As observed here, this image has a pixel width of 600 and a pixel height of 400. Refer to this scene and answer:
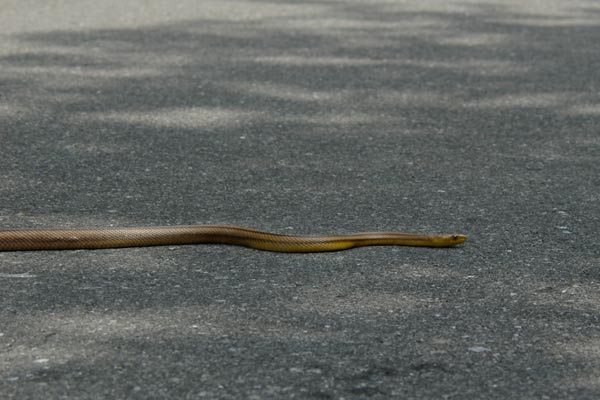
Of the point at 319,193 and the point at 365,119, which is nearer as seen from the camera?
the point at 319,193

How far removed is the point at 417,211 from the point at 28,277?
7.18 feet

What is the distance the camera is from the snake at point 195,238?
17.6 ft

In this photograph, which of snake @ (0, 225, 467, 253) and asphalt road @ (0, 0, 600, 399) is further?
snake @ (0, 225, 467, 253)

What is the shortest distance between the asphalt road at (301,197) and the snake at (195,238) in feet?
0.20

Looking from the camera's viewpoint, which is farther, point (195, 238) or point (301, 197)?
point (301, 197)

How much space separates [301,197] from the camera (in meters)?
6.41

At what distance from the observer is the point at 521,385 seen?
13.2 ft

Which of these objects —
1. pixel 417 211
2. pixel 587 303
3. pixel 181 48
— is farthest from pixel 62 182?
pixel 181 48

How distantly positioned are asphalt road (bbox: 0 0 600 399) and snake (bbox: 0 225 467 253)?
6 cm

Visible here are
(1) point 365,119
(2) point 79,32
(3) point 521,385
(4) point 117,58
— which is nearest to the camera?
(3) point 521,385

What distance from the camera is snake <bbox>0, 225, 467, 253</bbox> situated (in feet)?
17.6

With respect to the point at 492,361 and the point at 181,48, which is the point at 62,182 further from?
the point at 181,48

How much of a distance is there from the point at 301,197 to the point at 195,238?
3.33 ft

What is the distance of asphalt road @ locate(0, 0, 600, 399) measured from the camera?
4199mm
